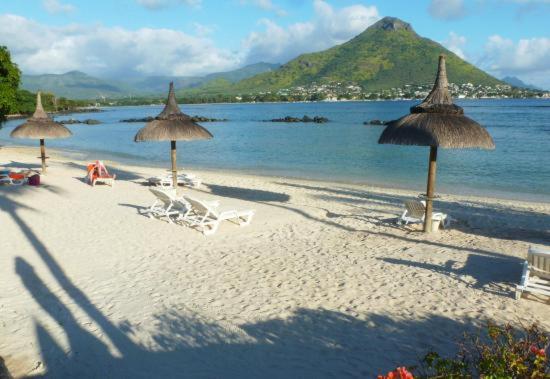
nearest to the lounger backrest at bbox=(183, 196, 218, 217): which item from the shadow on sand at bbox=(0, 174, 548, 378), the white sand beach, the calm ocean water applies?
the white sand beach

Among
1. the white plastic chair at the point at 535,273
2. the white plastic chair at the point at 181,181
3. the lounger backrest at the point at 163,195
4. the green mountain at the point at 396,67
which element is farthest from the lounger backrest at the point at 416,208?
the green mountain at the point at 396,67

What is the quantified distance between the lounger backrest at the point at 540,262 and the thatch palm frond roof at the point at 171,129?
27.2ft

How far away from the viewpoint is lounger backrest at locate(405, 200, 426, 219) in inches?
356

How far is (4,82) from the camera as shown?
2238 cm

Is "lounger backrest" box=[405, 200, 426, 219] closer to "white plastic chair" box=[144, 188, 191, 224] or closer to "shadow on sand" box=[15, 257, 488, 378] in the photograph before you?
"shadow on sand" box=[15, 257, 488, 378]

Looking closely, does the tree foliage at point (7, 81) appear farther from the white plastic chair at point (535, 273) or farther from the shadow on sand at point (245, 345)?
the white plastic chair at point (535, 273)

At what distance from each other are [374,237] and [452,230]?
182 cm

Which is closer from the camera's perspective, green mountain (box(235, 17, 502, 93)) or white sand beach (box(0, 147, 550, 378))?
white sand beach (box(0, 147, 550, 378))

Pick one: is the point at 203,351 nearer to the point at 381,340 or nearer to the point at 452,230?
the point at 381,340

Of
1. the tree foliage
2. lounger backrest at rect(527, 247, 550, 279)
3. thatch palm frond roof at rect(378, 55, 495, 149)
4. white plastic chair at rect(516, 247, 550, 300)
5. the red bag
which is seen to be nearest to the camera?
white plastic chair at rect(516, 247, 550, 300)

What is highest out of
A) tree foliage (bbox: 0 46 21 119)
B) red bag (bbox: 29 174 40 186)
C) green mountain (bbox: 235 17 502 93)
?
green mountain (bbox: 235 17 502 93)

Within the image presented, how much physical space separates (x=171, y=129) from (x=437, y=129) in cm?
667

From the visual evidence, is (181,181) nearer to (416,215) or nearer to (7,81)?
(416,215)

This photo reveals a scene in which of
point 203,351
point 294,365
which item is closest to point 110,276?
point 203,351
